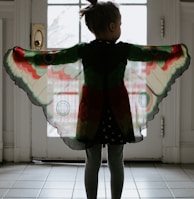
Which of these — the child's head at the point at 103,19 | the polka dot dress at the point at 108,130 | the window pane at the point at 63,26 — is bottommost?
the polka dot dress at the point at 108,130

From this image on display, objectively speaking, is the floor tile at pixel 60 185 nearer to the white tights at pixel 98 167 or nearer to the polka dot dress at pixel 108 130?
the white tights at pixel 98 167

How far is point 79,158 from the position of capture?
337 centimetres

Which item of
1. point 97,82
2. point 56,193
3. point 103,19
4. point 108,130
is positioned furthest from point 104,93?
point 56,193

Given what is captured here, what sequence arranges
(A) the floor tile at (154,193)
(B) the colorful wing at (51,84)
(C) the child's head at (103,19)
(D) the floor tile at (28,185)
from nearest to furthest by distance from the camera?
(C) the child's head at (103,19), (B) the colorful wing at (51,84), (A) the floor tile at (154,193), (D) the floor tile at (28,185)

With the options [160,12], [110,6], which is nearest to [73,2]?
[160,12]

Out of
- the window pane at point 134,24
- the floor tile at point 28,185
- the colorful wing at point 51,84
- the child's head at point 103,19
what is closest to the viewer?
the child's head at point 103,19

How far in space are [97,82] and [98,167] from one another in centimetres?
37

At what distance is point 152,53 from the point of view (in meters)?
1.93

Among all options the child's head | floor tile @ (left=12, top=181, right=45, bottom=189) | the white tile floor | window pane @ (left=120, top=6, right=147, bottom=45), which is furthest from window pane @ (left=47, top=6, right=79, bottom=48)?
the child's head

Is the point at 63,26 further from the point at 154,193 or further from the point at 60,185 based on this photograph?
the point at 154,193

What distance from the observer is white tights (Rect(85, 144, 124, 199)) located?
1840 millimetres

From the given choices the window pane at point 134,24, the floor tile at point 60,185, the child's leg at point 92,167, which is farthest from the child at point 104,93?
the window pane at point 134,24

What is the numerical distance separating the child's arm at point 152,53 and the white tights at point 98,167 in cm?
40

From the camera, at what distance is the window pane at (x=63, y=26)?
3326 mm
